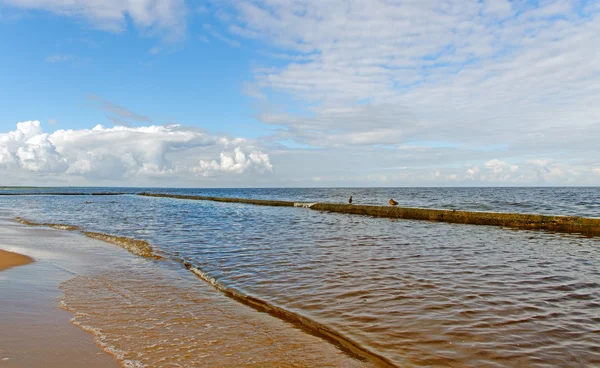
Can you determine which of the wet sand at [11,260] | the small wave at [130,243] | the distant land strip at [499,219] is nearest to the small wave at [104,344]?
the wet sand at [11,260]

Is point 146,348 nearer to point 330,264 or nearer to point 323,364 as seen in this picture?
point 323,364

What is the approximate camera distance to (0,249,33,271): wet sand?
9865 millimetres

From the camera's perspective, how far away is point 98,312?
643 cm

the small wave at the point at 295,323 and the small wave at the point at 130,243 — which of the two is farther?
the small wave at the point at 130,243

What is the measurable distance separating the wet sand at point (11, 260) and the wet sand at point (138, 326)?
0.64m

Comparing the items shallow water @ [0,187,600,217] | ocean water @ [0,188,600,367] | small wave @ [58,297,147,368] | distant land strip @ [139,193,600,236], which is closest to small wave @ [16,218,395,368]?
small wave @ [58,297,147,368]

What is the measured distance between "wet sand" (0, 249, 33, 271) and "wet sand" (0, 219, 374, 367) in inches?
25.2

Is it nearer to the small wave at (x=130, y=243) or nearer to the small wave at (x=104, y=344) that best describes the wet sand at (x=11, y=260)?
the small wave at (x=130, y=243)

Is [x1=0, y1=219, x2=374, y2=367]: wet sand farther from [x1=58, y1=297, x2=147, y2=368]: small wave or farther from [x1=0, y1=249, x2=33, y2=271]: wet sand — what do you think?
[x1=0, y1=249, x2=33, y2=271]: wet sand

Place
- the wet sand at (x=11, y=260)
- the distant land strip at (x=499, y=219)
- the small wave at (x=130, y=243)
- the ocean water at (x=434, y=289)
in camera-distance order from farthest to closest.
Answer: the distant land strip at (x=499, y=219)
the small wave at (x=130, y=243)
the wet sand at (x=11, y=260)
the ocean water at (x=434, y=289)

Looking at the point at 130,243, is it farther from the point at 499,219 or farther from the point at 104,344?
the point at 499,219

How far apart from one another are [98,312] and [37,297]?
1680 millimetres

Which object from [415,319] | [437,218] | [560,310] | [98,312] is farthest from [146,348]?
[437,218]

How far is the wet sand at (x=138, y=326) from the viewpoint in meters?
4.63
